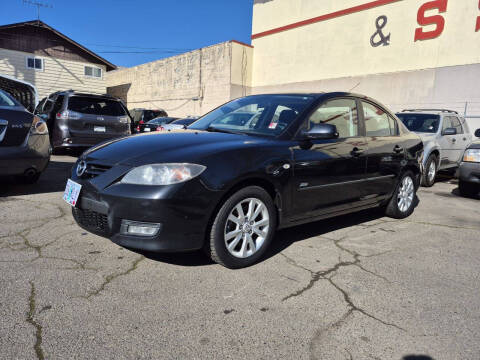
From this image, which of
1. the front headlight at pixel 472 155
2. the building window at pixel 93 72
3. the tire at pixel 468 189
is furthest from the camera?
the building window at pixel 93 72

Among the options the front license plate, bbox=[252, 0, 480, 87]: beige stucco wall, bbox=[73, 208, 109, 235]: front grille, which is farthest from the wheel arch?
bbox=[252, 0, 480, 87]: beige stucco wall

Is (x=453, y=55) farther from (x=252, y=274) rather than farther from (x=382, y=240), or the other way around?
(x=252, y=274)

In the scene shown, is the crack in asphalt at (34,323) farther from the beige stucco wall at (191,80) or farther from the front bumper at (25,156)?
the beige stucco wall at (191,80)

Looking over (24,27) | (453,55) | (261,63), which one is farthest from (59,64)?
(453,55)

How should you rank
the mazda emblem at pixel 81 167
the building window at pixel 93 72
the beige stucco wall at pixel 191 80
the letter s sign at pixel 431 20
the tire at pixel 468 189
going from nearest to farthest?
the mazda emblem at pixel 81 167
the tire at pixel 468 189
the letter s sign at pixel 431 20
the beige stucco wall at pixel 191 80
the building window at pixel 93 72

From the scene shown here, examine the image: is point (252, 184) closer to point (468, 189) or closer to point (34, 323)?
point (34, 323)

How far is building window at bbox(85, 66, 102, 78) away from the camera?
23586 mm

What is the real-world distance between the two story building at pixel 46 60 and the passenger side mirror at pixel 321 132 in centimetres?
2195

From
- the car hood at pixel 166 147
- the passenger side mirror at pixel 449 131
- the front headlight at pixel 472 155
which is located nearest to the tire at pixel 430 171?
the passenger side mirror at pixel 449 131

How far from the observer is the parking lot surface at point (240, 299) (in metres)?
2.09

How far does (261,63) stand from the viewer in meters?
22.0

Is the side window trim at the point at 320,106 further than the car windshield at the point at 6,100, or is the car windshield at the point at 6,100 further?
the car windshield at the point at 6,100

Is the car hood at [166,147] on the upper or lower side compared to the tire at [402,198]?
upper

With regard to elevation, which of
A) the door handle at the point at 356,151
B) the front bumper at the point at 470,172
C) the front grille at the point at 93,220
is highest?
the door handle at the point at 356,151
